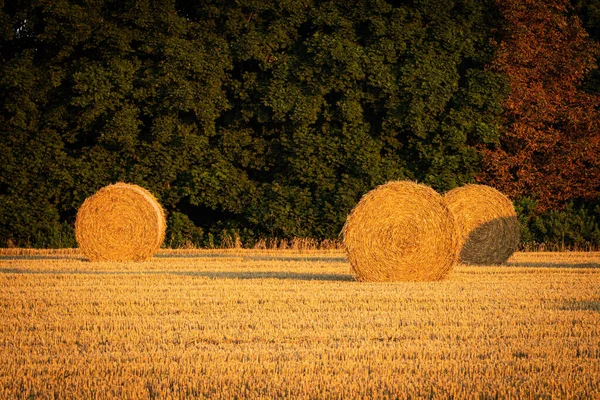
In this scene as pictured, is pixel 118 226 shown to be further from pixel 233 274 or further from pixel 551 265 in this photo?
pixel 551 265

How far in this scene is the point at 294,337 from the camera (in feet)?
34.3

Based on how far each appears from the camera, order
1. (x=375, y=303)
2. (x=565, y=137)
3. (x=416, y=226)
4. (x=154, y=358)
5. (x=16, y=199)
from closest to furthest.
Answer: (x=154, y=358) < (x=375, y=303) < (x=416, y=226) < (x=16, y=199) < (x=565, y=137)

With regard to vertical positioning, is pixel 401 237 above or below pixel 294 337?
above

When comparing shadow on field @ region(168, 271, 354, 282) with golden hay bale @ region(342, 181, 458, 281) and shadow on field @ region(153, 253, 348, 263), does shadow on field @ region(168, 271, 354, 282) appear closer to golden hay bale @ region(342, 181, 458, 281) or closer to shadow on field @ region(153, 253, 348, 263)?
golden hay bale @ region(342, 181, 458, 281)

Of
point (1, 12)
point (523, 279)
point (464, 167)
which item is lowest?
point (523, 279)

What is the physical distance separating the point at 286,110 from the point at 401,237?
11.9 m

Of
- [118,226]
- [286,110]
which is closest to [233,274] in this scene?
[118,226]

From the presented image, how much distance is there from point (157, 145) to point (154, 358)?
19930 mm

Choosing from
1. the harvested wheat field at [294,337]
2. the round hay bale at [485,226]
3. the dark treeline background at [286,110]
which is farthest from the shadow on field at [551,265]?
the dark treeline background at [286,110]

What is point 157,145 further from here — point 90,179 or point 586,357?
point 586,357

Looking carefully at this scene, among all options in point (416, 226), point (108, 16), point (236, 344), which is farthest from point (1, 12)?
point (236, 344)

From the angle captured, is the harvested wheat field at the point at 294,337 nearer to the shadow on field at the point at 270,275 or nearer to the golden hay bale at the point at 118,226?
the shadow on field at the point at 270,275

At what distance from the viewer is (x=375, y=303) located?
13453mm

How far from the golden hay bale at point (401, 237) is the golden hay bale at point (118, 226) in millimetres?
6915
